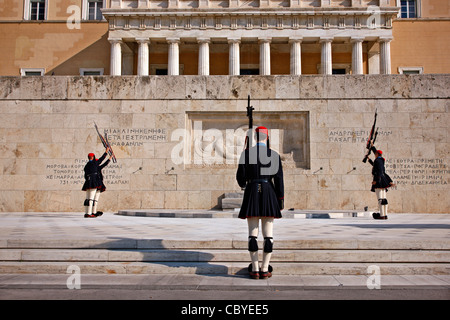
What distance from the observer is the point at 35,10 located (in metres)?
45.8

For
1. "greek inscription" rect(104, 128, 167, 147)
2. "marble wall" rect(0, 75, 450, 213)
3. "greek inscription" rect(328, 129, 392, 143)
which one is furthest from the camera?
"greek inscription" rect(104, 128, 167, 147)

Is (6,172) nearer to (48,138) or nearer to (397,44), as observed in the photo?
(48,138)

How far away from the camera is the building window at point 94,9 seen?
46.2 m

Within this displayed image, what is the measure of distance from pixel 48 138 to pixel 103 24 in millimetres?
32689

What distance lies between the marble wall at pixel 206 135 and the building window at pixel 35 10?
33881 mm

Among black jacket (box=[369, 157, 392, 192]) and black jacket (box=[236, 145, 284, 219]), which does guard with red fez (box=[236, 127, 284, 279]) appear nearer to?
black jacket (box=[236, 145, 284, 219])

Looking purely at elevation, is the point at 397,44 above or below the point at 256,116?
above

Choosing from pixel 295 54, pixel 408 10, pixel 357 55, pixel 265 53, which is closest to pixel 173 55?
pixel 265 53

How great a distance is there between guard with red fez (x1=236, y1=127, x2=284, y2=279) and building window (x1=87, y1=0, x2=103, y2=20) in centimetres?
4576

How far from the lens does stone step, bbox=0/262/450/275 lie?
6309mm

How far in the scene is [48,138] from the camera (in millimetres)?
16266

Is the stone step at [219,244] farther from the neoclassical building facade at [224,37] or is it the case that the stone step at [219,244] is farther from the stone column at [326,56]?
the stone column at [326,56]

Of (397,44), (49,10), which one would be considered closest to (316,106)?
(397,44)

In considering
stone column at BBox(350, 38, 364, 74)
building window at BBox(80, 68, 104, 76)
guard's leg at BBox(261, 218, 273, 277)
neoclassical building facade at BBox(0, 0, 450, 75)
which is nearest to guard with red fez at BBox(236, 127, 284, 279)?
guard's leg at BBox(261, 218, 273, 277)
